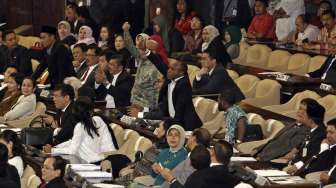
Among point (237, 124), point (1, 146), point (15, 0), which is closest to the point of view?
point (1, 146)

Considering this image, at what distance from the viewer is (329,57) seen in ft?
50.3

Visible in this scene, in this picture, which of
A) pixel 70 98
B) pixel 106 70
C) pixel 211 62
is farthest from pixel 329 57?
pixel 70 98

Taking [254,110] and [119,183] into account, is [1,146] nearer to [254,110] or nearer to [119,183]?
[119,183]

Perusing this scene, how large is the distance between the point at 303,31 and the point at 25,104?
16.9 ft

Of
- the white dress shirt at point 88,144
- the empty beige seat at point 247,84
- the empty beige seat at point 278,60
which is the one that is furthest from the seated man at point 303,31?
the white dress shirt at point 88,144

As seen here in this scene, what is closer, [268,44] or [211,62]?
[211,62]

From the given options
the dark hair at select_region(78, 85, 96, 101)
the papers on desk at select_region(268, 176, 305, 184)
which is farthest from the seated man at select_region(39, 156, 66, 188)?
the dark hair at select_region(78, 85, 96, 101)

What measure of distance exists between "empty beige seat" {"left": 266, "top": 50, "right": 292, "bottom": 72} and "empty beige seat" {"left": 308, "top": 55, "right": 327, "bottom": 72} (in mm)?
626

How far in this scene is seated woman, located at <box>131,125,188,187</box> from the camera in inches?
432

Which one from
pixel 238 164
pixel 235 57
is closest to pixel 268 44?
pixel 235 57

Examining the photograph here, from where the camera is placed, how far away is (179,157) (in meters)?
11.0

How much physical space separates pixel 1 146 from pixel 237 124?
2727mm

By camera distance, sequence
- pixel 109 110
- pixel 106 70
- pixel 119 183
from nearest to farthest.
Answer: pixel 119 183
pixel 109 110
pixel 106 70

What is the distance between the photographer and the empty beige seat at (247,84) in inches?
591
